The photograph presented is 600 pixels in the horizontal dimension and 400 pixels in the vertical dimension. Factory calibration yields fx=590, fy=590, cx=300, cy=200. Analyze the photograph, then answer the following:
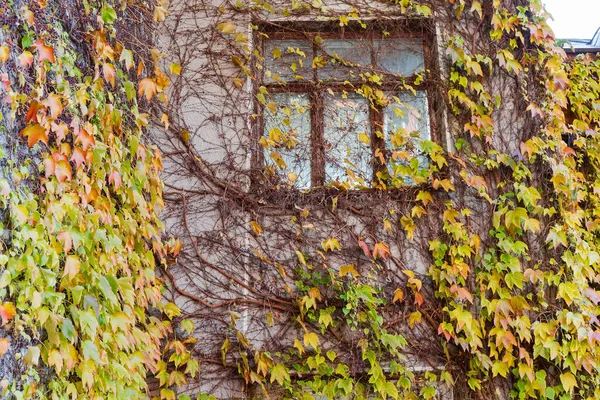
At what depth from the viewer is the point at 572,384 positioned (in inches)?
156

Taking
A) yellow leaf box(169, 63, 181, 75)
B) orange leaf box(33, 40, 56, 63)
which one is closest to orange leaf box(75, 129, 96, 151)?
orange leaf box(33, 40, 56, 63)

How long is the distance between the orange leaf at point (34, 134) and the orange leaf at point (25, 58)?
0.27 m

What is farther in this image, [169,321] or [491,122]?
[491,122]

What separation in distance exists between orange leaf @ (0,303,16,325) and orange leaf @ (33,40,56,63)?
3.64 feet

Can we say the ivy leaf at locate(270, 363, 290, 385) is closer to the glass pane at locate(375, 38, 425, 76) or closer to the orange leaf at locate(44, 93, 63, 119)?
the orange leaf at locate(44, 93, 63, 119)

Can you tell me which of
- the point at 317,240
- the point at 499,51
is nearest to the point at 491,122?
the point at 499,51

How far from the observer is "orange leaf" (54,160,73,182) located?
2709 millimetres

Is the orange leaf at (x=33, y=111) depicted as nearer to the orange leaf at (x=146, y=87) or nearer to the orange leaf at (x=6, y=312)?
the orange leaf at (x=6, y=312)

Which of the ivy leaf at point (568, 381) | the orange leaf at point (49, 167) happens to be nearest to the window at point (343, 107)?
the ivy leaf at point (568, 381)

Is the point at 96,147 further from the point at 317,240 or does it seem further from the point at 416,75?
the point at 416,75

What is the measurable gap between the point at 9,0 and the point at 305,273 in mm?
2546

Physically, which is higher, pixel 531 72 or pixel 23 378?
pixel 531 72

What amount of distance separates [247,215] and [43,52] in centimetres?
205

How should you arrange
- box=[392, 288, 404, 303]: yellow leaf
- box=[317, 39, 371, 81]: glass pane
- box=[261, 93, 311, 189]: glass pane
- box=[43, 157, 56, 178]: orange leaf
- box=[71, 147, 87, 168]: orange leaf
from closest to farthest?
box=[43, 157, 56, 178]: orange leaf
box=[71, 147, 87, 168]: orange leaf
box=[392, 288, 404, 303]: yellow leaf
box=[261, 93, 311, 189]: glass pane
box=[317, 39, 371, 81]: glass pane
